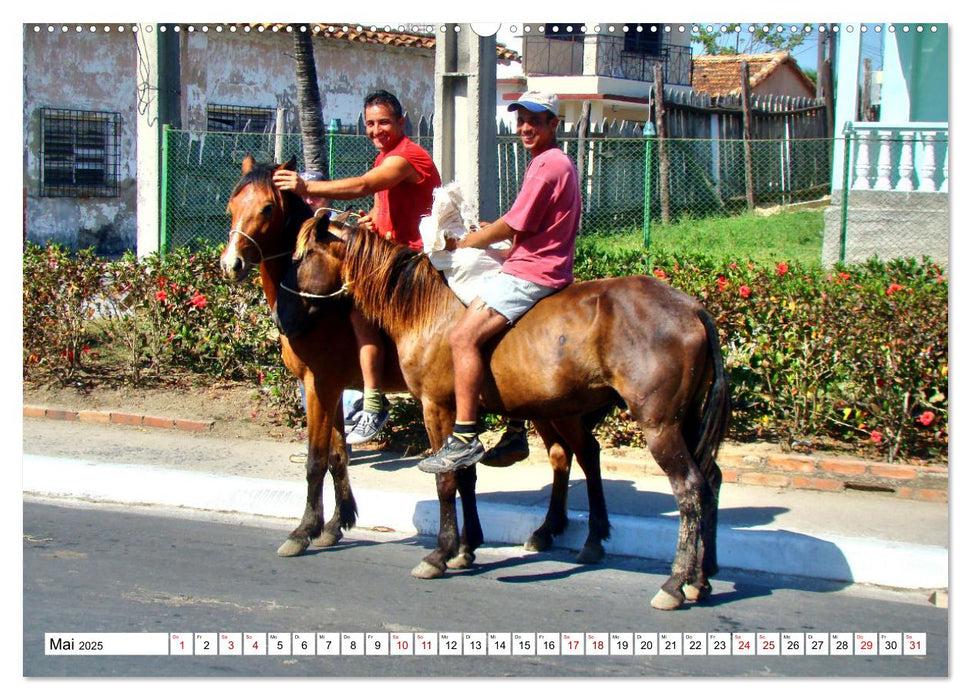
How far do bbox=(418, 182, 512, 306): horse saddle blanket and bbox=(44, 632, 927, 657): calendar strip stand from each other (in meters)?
1.85

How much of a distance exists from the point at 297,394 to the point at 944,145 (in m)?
7.32

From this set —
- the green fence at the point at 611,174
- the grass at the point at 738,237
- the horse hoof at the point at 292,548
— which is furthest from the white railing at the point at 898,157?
the horse hoof at the point at 292,548

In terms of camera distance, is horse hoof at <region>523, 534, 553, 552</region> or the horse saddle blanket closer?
the horse saddle blanket

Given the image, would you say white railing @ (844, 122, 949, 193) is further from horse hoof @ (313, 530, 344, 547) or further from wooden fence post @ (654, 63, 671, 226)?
horse hoof @ (313, 530, 344, 547)

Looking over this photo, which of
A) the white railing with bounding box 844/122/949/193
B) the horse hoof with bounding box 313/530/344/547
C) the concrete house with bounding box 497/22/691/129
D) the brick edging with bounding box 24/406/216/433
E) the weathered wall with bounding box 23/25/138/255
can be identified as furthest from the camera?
the concrete house with bounding box 497/22/691/129

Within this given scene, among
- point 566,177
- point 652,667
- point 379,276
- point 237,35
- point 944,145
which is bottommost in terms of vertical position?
point 652,667

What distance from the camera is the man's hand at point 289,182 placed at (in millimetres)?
Result: 5785

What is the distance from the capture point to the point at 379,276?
5.80m

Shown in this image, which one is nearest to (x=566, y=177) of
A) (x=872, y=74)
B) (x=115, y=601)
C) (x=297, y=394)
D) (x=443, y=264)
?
(x=443, y=264)

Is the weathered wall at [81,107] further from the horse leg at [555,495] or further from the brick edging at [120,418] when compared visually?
the horse leg at [555,495]

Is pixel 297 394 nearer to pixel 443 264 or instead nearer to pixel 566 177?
pixel 443 264

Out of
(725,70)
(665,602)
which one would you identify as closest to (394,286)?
(665,602)

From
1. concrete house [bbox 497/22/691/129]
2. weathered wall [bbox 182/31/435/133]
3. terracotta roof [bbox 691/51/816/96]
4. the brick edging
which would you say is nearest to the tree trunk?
the brick edging

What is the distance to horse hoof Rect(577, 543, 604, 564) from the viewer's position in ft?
20.0
